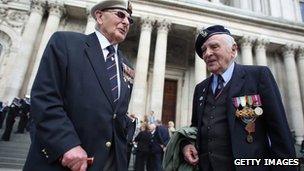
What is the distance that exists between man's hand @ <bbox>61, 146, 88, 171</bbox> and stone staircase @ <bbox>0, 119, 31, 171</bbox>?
667cm

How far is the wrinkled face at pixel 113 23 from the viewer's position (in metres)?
2.53

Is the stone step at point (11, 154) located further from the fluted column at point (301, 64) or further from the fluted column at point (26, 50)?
the fluted column at point (301, 64)

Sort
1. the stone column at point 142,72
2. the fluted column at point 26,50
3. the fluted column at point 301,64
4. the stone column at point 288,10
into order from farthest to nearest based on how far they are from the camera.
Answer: the stone column at point 288,10, the fluted column at point 301,64, the stone column at point 142,72, the fluted column at point 26,50

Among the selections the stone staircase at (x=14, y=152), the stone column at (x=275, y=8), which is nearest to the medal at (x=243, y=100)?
the stone staircase at (x=14, y=152)

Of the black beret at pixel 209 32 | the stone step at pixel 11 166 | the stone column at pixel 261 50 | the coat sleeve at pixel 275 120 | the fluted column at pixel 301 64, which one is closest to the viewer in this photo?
the coat sleeve at pixel 275 120

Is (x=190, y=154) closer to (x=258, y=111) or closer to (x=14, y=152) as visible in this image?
(x=258, y=111)

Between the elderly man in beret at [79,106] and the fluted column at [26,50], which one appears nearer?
the elderly man in beret at [79,106]

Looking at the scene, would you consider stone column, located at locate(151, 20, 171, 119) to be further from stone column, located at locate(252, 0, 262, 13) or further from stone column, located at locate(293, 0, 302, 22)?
stone column, located at locate(293, 0, 302, 22)

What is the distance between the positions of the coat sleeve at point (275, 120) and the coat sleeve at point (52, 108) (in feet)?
5.42

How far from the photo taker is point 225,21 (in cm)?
1936

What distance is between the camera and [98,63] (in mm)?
2227

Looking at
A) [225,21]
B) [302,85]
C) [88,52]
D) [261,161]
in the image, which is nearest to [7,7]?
[225,21]

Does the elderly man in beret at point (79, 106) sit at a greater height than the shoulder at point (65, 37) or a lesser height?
lesser

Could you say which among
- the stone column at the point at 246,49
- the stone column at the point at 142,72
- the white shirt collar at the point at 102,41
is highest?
the stone column at the point at 246,49
